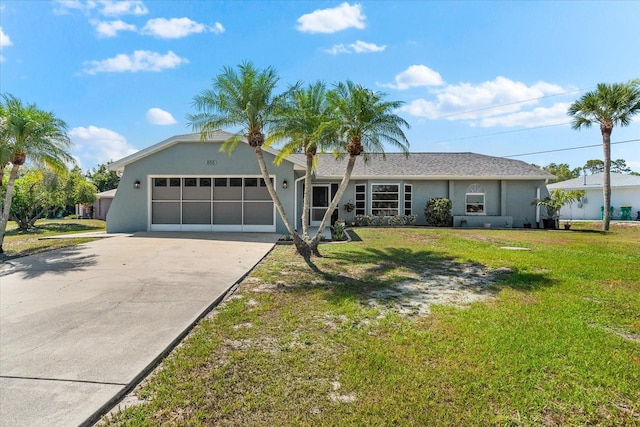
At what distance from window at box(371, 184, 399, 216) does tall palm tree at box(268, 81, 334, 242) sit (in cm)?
954

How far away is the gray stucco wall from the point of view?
1491 centimetres

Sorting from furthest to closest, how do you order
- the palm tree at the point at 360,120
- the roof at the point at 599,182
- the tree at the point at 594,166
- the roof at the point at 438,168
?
the tree at the point at 594,166 → the roof at the point at 599,182 → the roof at the point at 438,168 → the palm tree at the point at 360,120

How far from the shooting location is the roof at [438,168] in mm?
19844

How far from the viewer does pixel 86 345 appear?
12.9 feet

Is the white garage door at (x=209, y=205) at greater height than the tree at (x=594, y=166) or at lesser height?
lesser

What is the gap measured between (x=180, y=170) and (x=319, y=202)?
8169 mm

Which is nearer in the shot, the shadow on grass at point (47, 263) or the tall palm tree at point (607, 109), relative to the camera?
the shadow on grass at point (47, 263)

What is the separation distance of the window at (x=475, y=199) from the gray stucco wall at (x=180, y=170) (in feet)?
38.4

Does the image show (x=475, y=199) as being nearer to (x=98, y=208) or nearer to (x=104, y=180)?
(x=98, y=208)

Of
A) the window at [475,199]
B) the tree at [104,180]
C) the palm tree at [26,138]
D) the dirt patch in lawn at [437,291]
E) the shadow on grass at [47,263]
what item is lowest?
the dirt patch in lawn at [437,291]

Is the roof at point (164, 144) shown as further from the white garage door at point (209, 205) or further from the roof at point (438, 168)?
the roof at point (438, 168)

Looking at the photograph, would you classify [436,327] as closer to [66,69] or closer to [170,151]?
[170,151]

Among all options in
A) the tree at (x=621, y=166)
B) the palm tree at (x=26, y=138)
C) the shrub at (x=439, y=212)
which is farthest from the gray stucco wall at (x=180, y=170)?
the tree at (x=621, y=166)

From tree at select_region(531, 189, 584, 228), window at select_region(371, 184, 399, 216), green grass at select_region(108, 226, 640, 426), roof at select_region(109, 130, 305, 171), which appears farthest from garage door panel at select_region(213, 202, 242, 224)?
tree at select_region(531, 189, 584, 228)
